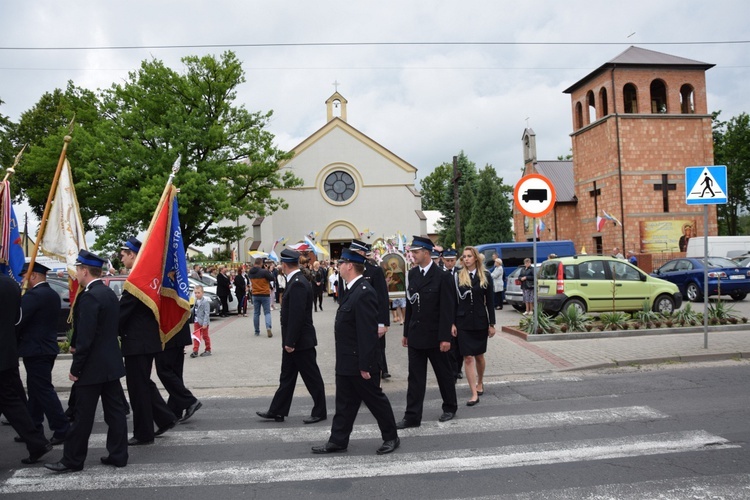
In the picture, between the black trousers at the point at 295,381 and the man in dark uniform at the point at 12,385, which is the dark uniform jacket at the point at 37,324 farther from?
the black trousers at the point at 295,381

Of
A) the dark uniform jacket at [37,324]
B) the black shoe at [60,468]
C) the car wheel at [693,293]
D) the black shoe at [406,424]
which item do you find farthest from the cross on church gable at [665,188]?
the black shoe at [60,468]

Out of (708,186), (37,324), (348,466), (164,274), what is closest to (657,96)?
(708,186)

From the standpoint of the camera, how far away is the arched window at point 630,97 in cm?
4406

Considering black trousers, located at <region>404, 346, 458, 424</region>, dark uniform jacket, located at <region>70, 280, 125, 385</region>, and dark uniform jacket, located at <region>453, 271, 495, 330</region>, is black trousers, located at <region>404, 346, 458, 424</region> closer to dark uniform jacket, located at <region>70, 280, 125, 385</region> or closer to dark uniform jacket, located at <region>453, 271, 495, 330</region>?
dark uniform jacket, located at <region>453, 271, 495, 330</region>

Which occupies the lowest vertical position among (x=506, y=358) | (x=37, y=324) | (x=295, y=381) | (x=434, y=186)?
(x=506, y=358)

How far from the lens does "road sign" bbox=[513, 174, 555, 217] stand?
12.0 metres

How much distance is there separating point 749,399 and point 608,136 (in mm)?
39694

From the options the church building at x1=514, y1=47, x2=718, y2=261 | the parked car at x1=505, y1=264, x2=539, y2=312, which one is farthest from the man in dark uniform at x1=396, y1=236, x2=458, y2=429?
the church building at x1=514, y1=47, x2=718, y2=261

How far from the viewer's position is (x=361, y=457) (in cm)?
554

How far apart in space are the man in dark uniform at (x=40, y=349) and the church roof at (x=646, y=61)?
4279cm

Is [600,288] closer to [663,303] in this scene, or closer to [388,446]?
[663,303]

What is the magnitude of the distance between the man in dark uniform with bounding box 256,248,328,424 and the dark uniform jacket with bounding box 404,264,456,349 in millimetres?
1132

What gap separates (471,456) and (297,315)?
2504mm

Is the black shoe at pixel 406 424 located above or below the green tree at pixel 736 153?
below
